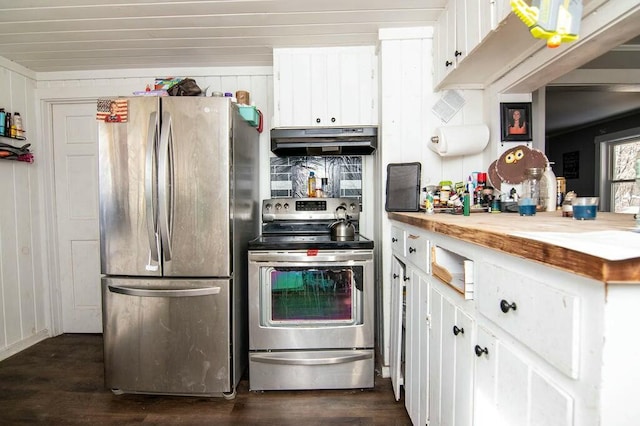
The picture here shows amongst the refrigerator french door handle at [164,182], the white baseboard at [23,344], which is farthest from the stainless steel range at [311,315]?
the white baseboard at [23,344]

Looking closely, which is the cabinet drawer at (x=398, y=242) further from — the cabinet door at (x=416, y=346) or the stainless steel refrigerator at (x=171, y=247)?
the stainless steel refrigerator at (x=171, y=247)

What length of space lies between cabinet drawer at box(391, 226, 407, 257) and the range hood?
68 cm

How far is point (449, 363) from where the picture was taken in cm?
111

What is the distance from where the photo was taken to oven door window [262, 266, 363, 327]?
6.38 feet

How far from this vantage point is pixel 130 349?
1.90m

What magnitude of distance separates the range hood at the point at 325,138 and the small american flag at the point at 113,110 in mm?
933

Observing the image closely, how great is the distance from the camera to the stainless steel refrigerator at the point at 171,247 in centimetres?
185

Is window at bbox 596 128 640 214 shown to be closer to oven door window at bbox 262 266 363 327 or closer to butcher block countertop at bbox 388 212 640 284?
oven door window at bbox 262 266 363 327

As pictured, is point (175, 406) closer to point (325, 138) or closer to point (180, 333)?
point (180, 333)

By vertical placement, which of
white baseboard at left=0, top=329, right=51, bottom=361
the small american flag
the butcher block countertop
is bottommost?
white baseboard at left=0, top=329, right=51, bottom=361

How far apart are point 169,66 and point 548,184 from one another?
2904 mm

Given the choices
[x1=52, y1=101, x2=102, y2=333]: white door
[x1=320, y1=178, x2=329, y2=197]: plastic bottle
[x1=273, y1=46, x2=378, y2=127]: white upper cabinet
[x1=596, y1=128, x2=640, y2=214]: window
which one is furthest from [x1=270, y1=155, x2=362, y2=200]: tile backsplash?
[x1=596, y1=128, x2=640, y2=214]: window

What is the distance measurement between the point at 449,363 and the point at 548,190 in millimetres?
1124

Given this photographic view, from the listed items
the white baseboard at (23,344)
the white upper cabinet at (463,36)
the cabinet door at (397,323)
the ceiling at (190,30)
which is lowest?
the white baseboard at (23,344)
